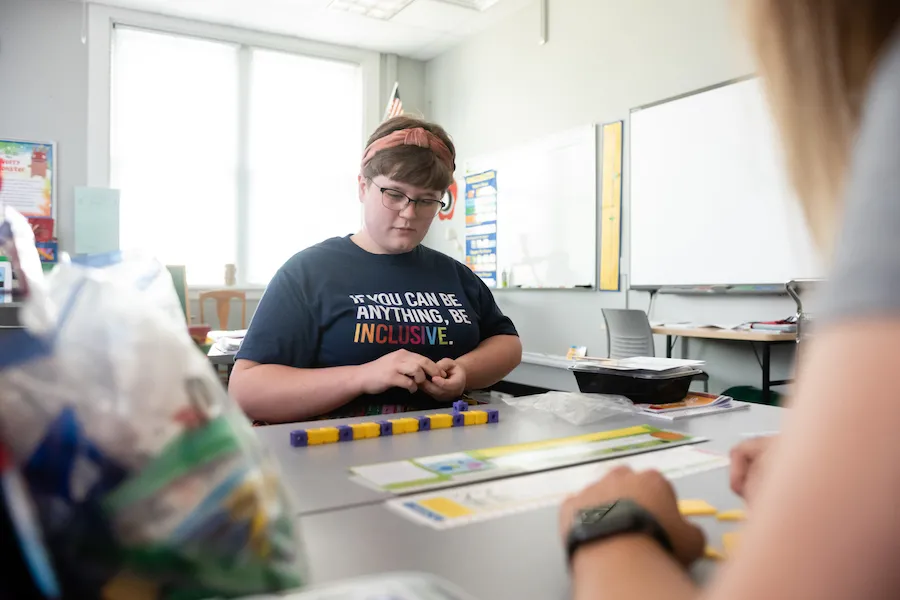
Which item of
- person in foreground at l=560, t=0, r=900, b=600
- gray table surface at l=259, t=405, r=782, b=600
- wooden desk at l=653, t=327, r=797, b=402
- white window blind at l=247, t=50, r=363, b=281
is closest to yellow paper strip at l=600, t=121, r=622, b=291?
wooden desk at l=653, t=327, r=797, b=402

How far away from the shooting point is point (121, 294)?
1.35ft

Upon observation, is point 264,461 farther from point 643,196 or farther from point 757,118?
point 643,196

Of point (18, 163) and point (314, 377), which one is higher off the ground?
point (18, 163)

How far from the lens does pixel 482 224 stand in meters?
5.57

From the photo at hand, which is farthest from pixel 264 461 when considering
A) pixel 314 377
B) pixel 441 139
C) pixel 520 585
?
pixel 441 139

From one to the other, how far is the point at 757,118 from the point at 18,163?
215 inches

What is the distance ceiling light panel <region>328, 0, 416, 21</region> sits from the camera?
16.5ft

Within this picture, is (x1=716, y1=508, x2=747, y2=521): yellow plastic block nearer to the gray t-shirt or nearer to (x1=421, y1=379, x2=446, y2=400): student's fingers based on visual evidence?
the gray t-shirt

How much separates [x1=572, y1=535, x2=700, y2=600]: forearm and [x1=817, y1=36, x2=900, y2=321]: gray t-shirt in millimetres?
248

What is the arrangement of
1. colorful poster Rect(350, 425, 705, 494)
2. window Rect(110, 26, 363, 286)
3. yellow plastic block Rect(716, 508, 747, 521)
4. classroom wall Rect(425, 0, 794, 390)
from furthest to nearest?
window Rect(110, 26, 363, 286) < classroom wall Rect(425, 0, 794, 390) < colorful poster Rect(350, 425, 705, 494) < yellow plastic block Rect(716, 508, 747, 521)

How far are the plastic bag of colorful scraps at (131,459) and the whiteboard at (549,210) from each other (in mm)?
4264

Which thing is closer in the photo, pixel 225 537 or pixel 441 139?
pixel 225 537

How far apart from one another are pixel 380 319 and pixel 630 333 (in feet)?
7.64

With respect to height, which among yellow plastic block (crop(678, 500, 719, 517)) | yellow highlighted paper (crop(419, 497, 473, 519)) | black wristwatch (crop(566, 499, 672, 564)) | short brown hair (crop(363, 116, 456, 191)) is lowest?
yellow highlighted paper (crop(419, 497, 473, 519))
